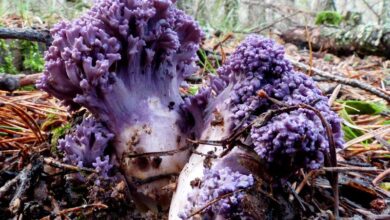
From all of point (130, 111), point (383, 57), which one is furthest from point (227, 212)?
point (383, 57)

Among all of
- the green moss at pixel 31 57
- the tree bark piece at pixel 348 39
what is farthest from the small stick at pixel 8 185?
the tree bark piece at pixel 348 39

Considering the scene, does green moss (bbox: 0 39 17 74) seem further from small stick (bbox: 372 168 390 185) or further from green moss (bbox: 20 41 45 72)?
small stick (bbox: 372 168 390 185)

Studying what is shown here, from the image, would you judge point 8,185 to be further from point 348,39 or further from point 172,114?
point 348,39

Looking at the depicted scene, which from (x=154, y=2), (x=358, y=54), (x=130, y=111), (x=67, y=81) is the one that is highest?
(x=154, y=2)

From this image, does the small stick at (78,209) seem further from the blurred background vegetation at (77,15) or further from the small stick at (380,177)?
the blurred background vegetation at (77,15)

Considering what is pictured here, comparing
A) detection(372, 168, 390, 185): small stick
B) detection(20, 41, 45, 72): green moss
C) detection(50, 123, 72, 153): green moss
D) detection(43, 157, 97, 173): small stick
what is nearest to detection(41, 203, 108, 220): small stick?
detection(43, 157, 97, 173): small stick

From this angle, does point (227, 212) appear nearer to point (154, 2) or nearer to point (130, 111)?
point (130, 111)

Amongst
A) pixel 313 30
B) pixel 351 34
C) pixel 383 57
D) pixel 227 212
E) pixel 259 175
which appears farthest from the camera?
pixel 313 30
